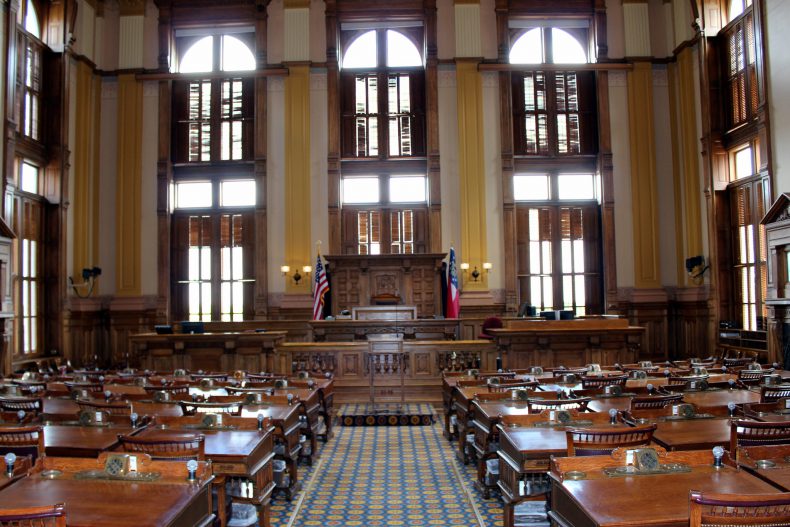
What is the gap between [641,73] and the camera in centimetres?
1955

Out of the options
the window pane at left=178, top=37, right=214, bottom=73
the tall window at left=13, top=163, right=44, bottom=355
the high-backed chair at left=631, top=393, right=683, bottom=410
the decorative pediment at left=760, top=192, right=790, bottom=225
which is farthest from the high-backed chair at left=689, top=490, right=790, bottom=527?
the window pane at left=178, top=37, right=214, bottom=73

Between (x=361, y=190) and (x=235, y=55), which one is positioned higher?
(x=235, y=55)

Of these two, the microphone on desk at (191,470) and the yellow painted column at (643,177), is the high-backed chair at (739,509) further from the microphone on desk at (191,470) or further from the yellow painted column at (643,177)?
the yellow painted column at (643,177)

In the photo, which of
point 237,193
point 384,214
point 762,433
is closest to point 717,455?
point 762,433

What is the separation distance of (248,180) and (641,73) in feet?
36.5

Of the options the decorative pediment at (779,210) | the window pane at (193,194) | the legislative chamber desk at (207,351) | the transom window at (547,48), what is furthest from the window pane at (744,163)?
the window pane at (193,194)

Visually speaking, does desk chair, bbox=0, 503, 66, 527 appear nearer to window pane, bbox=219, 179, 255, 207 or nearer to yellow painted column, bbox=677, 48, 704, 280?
window pane, bbox=219, 179, 255, 207

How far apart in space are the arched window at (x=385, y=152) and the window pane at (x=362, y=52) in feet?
0.16

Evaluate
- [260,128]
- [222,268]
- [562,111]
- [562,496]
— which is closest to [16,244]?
[222,268]

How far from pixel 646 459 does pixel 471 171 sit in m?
16.1

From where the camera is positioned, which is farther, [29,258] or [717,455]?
[29,258]

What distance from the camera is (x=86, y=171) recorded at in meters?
18.9

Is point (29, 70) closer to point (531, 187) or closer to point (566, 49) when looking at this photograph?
point (531, 187)

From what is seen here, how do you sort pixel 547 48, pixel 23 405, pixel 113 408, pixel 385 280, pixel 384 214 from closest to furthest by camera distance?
pixel 113 408 < pixel 23 405 < pixel 385 280 < pixel 384 214 < pixel 547 48
